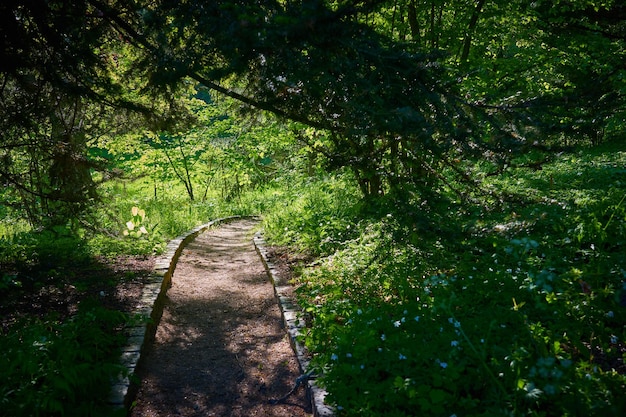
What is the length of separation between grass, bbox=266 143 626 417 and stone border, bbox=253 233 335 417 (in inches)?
5.9

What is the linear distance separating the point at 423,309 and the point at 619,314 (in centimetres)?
139

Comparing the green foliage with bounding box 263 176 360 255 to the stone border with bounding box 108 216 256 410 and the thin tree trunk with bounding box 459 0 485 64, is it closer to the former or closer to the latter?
the stone border with bounding box 108 216 256 410

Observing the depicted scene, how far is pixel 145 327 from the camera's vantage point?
15.5ft

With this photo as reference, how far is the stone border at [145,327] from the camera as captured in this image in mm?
3457

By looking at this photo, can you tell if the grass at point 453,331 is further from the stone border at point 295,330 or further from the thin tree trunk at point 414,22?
the thin tree trunk at point 414,22

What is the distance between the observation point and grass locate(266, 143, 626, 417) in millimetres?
2414

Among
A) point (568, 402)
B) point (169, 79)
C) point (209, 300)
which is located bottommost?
point (209, 300)

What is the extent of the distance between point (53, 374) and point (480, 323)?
3.05 m

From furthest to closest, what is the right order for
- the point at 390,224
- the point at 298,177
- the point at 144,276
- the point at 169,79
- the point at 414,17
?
the point at 298,177, the point at 414,17, the point at 144,276, the point at 390,224, the point at 169,79

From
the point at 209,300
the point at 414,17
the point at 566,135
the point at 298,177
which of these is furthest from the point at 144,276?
the point at 298,177

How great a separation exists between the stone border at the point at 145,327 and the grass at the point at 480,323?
1622mm

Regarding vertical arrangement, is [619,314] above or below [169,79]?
below

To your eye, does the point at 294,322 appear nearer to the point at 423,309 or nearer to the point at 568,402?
the point at 423,309

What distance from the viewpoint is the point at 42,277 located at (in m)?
5.70
